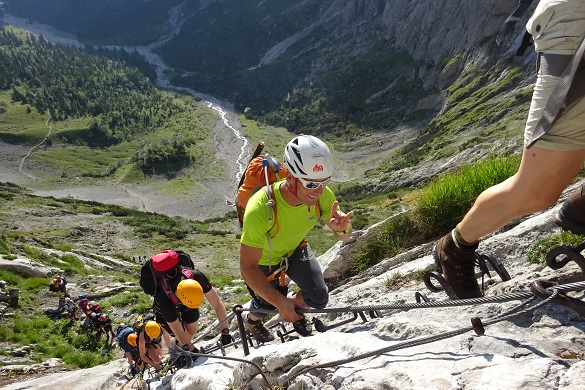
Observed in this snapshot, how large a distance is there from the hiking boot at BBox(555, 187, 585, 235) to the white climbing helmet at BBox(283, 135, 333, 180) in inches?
88.9

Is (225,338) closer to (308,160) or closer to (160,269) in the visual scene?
(160,269)

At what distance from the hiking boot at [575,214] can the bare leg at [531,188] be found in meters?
0.33

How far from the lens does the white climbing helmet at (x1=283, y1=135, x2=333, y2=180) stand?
14.7ft

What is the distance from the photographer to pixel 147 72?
19950 centimetres

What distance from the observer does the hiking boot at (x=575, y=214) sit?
2.94m

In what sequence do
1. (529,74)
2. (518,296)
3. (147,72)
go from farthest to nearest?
1. (147,72)
2. (529,74)
3. (518,296)

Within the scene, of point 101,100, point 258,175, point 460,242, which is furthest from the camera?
point 101,100

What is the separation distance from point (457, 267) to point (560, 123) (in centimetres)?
160

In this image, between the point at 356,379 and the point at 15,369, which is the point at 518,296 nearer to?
the point at 356,379

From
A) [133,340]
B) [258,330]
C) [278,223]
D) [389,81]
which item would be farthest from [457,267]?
[389,81]

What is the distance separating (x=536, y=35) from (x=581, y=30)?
283 millimetres

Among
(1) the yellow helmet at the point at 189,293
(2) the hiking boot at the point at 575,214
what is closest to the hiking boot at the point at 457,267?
(2) the hiking boot at the point at 575,214

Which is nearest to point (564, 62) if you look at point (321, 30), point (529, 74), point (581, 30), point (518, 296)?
point (581, 30)

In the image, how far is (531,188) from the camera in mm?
2768
